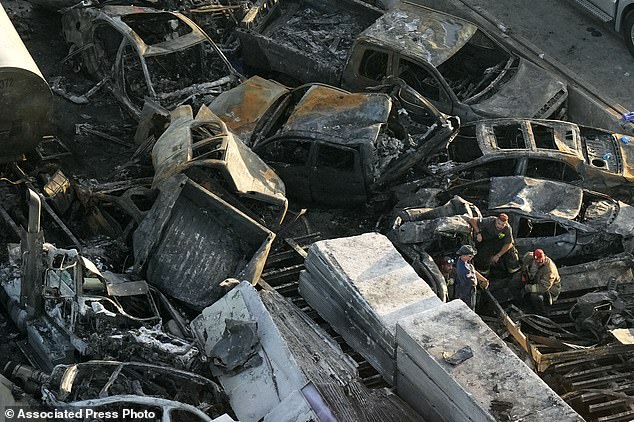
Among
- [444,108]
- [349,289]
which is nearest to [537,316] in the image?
[349,289]

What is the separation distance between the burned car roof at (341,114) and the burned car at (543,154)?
0.93 meters

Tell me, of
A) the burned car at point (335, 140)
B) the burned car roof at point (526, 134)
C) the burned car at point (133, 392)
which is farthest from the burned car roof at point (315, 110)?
the burned car at point (133, 392)

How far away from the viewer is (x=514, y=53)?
1423 centimetres

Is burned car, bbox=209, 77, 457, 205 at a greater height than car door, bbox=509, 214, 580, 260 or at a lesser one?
greater

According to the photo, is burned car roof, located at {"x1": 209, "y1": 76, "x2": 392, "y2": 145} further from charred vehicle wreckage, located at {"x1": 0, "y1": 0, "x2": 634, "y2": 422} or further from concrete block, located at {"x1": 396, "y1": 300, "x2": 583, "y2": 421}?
concrete block, located at {"x1": 396, "y1": 300, "x2": 583, "y2": 421}

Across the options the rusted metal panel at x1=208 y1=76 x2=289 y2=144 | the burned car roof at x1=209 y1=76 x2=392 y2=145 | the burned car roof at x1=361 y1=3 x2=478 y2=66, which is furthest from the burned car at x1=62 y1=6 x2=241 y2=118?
the burned car roof at x1=361 y1=3 x2=478 y2=66

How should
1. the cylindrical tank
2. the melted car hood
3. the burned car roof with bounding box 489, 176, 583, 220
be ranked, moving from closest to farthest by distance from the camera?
1. the burned car roof with bounding box 489, 176, 583, 220
2. the cylindrical tank
3. the melted car hood

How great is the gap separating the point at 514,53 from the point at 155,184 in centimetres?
610

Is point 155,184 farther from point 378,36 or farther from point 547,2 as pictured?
point 547,2

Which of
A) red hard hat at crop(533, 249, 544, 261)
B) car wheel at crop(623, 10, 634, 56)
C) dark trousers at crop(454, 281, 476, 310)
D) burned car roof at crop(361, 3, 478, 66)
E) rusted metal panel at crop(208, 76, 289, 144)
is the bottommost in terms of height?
dark trousers at crop(454, 281, 476, 310)

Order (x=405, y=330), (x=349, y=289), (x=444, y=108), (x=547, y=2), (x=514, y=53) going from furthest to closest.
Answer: (x=547, y=2), (x=514, y=53), (x=444, y=108), (x=349, y=289), (x=405, y=330)

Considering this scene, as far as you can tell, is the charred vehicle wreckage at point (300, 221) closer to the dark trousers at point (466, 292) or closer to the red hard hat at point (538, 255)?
the dark trousers at point (466, 292)

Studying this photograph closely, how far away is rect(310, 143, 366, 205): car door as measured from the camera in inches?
466

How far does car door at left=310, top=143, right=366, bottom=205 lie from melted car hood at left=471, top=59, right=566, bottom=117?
2.02 m
